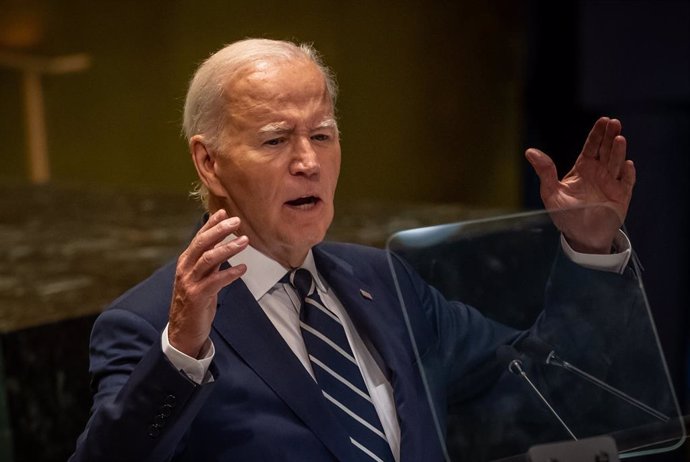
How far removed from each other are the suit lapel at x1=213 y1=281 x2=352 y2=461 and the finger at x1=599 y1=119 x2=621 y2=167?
1.47ft

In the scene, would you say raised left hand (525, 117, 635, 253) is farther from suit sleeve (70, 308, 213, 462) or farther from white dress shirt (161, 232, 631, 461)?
suit sleeve (70, 308, 213, 462)

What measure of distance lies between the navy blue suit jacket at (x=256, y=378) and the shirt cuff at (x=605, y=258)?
116 millimetres

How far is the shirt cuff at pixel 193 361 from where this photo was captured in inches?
41.4

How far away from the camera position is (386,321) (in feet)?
4.17

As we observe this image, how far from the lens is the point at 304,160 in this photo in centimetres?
118

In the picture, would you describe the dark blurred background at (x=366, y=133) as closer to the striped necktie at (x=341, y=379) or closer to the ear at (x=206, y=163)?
the ear at (x=206, y=163)


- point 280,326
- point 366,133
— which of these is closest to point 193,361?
point 280,326

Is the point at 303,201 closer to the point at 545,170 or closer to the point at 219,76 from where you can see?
the point at 219,76

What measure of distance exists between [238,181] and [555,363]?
45 cm

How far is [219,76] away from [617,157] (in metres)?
0.50

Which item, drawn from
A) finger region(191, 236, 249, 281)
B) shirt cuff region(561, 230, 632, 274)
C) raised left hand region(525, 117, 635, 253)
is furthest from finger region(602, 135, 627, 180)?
finger region(191, 236, 249, 281)

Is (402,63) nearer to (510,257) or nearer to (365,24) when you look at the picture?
(365,24)

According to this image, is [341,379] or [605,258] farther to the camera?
[341,379]

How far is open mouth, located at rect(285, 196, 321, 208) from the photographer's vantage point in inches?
47.4
